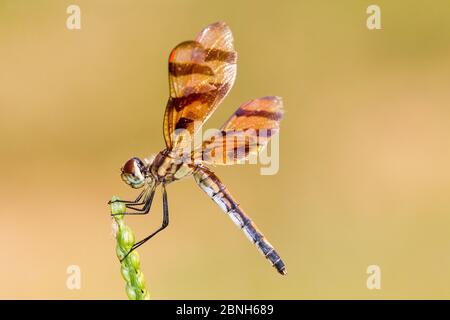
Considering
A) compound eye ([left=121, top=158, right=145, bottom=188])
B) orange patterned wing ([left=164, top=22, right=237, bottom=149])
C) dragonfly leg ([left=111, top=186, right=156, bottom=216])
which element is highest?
orange patterned wing ([left=164, top=22, right=237, bottom=149])

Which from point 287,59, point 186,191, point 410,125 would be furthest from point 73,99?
point 410,125

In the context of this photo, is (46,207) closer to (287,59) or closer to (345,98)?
(287,59)

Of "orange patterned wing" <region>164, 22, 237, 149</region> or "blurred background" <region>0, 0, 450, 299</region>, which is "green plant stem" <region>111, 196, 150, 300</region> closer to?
"orange patterned wing" <region>164, 22, 237, 149</region>

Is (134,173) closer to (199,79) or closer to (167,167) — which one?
(167,167)

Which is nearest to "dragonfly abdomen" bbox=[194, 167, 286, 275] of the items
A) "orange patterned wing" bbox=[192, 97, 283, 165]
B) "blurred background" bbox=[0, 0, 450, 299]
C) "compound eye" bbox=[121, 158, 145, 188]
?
"orange patterned wing" bbox=[192, 97, 283, 165]

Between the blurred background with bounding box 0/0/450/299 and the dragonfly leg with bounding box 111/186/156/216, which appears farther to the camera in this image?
the blurred background with bounding box 0/0/450/299

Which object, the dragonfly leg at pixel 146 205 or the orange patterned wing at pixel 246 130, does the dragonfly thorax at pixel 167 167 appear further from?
the orange patterned wing at pixel 246 130

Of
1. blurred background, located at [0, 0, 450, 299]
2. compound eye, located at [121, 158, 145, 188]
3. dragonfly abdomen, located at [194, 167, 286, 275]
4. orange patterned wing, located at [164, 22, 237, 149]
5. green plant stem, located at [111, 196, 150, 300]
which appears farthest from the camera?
blurred background, located at [0, 0, 450, 299]
